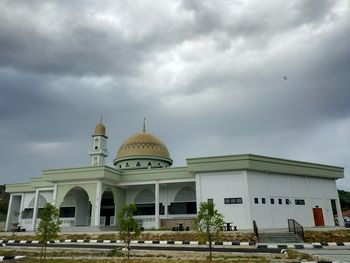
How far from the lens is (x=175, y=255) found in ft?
49.3

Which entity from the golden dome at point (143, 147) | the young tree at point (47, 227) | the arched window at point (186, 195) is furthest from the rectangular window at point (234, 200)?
the golden dome at point (143, 147)

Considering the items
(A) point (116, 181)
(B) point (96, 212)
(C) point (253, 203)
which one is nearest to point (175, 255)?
(C) point (253, 203)


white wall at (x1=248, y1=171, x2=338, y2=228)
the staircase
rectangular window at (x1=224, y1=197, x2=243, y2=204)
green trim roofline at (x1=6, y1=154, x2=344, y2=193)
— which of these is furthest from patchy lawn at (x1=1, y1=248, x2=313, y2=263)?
green trim roofline at (x1=6, y1=154, x2=344, y2=193)

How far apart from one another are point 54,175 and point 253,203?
67.0 ft

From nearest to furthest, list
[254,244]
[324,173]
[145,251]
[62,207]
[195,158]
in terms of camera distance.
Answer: [145,251] < [254,244] < [195,158] < [324,173] < [62,207]

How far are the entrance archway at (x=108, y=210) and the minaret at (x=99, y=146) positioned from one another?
6.29 meters

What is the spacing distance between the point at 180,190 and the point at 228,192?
8208mm

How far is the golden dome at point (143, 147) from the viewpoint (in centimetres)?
4172

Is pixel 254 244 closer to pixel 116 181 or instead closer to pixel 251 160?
pixel 251 160

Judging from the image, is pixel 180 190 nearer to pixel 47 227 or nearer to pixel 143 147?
pixel 143 147

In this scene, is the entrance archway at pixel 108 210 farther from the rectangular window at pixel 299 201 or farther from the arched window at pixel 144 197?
the rectangular window at pixel 299 201

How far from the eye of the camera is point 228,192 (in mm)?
27594

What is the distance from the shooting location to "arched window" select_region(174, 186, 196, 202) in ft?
112

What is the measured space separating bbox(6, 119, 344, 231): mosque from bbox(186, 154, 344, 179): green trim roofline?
0.28ft
